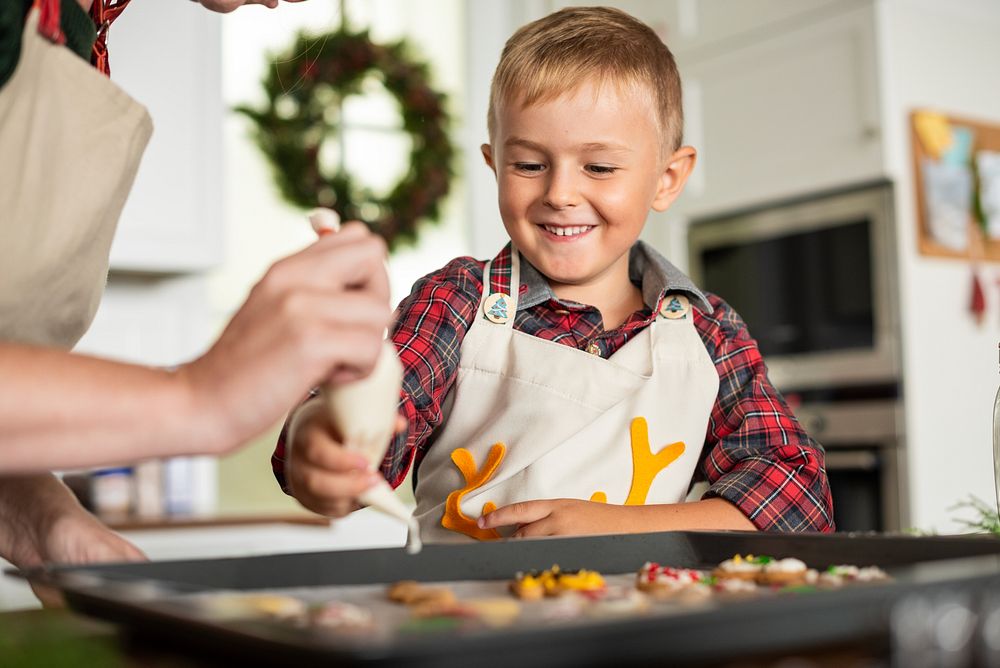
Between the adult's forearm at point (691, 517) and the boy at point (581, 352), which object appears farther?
the boy at point (581, 352)

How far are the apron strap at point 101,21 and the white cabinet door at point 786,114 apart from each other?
250 cm

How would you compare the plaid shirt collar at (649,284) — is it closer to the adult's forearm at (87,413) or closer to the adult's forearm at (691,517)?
the adult's forearm at (691,517)

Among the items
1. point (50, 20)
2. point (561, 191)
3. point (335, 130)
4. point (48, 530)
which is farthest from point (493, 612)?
point (335, 130)

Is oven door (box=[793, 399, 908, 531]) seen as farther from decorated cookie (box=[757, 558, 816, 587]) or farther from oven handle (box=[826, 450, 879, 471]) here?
decorated cookie (box=[757, 558, 816, 587])

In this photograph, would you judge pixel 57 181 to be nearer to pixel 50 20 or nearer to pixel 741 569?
pixel 50 20

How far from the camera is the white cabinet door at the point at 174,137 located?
10.6ft

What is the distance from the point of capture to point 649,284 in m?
Answer: 1.40

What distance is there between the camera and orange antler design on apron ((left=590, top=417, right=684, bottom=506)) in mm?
1232

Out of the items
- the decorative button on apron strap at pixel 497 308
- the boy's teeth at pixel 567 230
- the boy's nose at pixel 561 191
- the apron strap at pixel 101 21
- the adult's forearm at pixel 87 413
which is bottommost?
the adult's forearm at pixel 87 413

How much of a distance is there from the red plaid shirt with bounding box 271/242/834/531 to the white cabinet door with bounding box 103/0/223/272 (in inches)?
83.4

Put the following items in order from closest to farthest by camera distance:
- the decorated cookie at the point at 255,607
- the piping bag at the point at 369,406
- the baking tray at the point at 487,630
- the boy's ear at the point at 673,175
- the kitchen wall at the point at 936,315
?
the baking tray at the point at 487,630, the decorated cookie at the point at 255,607, the piping bag at the point at 369,406, the boy's ear at the point at 673,175, the kitchen wall at the point at 936,315

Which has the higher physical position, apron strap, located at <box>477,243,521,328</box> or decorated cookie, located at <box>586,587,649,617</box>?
apron strap, located at <box>477,243,521,328</box>

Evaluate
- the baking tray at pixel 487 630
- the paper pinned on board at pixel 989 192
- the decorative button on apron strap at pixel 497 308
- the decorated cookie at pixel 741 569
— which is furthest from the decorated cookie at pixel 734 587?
the paper pinned on board at pixel 989 192

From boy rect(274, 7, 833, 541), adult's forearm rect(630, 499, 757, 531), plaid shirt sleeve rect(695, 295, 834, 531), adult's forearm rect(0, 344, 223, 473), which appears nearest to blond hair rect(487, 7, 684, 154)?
boy rect(274, 7, 833, 541)
